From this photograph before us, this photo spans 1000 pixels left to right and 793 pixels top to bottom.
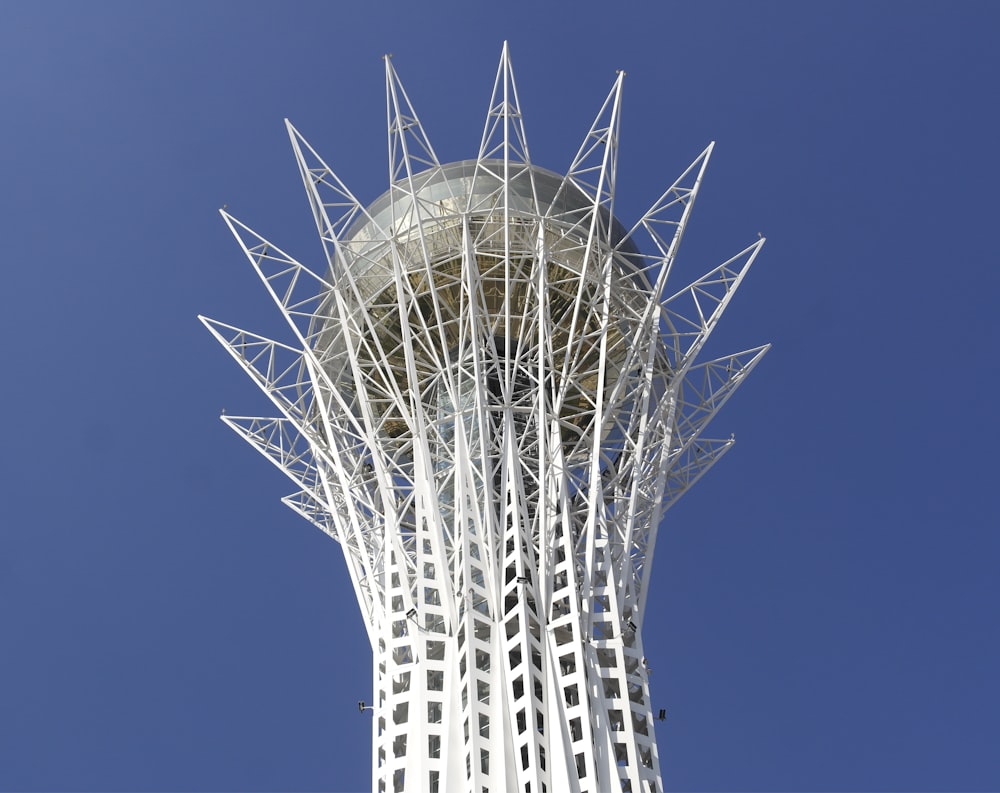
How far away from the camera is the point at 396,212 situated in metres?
40.1

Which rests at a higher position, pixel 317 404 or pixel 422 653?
pixel 317 404

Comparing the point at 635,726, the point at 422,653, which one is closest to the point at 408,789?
the point at 422,653

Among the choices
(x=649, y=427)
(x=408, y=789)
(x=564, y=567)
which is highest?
(x=649, y=427)

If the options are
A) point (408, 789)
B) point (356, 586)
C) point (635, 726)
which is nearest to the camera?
point (408, 789)

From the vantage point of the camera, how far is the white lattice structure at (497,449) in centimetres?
3061

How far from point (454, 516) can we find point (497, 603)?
12.9ft

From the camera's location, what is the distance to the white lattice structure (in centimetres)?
3061

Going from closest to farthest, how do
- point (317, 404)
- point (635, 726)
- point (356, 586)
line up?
point (635, 726)
point (356, 586)
point (317, 404)

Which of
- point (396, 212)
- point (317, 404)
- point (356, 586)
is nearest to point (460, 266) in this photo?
point (396, 212)

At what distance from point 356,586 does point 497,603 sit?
15.8 feet

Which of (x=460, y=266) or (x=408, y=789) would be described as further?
(x=460, y=266)

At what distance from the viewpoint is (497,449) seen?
36406 mm

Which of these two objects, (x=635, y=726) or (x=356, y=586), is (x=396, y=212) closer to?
(x=356, y=586)

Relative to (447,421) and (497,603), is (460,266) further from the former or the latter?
(497,603)
